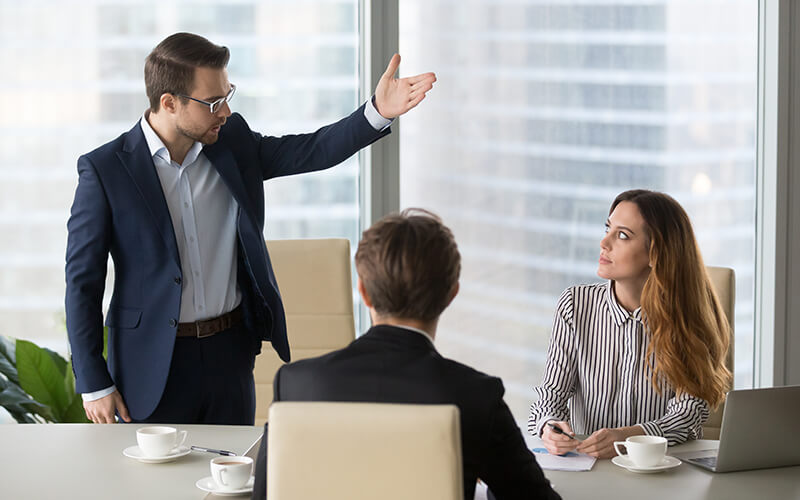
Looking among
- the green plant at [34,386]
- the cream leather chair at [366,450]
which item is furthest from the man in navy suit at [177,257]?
the cream leather chair at [366,450]

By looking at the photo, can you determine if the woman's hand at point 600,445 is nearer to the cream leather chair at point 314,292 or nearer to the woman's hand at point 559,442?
the woman's hand at point 559,442

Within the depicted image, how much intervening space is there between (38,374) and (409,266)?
229 centimetres

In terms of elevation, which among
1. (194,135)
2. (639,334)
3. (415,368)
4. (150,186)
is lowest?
(639,334)

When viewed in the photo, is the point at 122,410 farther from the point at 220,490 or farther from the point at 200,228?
the point at 220,490

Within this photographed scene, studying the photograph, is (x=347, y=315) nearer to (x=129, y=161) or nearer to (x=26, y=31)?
(x=129, y=161)

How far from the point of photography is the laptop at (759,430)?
1.65 m

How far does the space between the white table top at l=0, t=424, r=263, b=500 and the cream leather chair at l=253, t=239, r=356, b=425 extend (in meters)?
0.87

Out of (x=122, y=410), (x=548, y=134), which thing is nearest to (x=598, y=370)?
(x=122, y=410)

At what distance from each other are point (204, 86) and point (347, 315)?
0.93 m

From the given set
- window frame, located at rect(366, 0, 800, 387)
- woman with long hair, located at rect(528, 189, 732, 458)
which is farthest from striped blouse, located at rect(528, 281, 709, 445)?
window frame, located at rect(366, 0, 800, 387)

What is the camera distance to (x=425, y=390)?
1.33 metres

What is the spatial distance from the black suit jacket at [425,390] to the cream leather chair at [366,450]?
132mm

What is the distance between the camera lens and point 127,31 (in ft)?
11.7

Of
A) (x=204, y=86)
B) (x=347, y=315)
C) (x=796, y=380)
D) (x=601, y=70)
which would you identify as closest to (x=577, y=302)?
(x=347, y=315)
